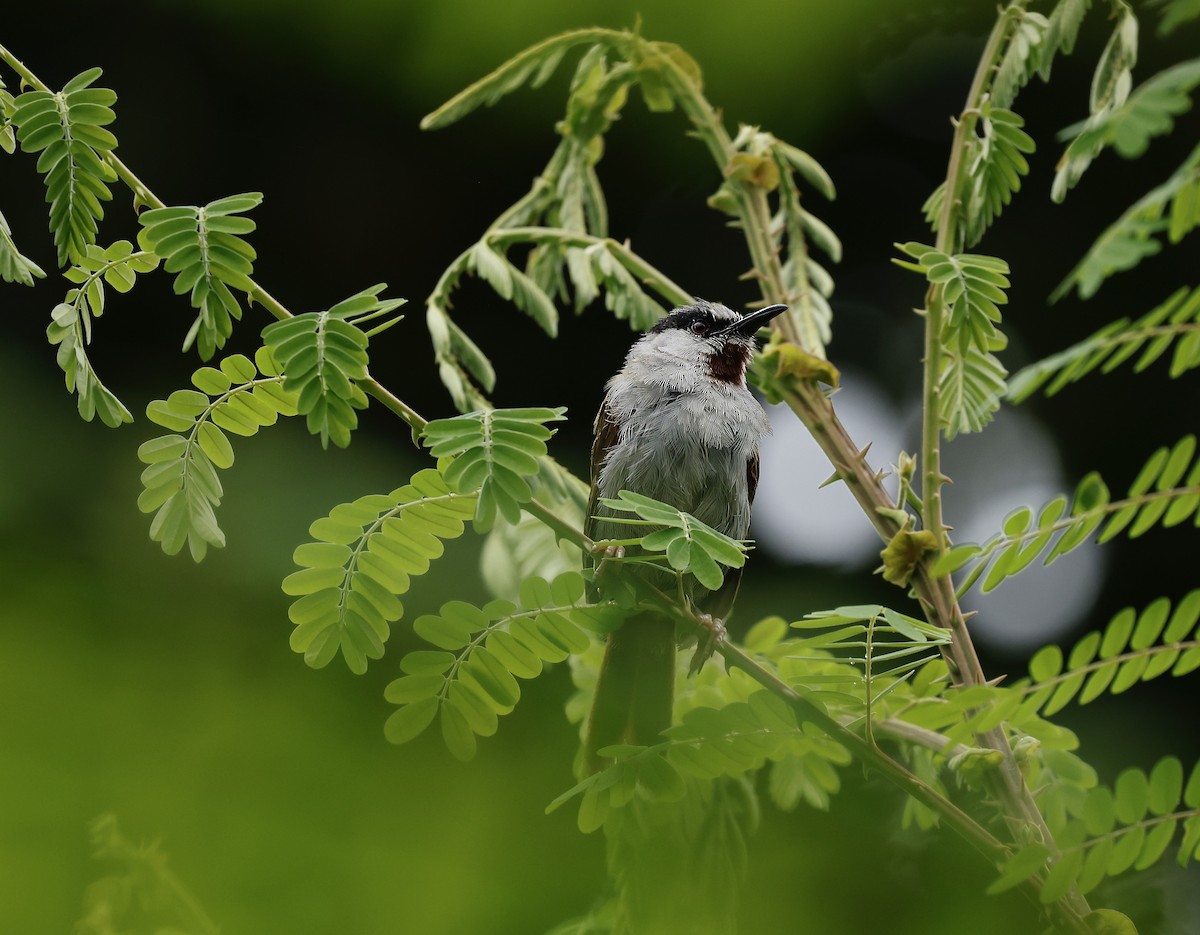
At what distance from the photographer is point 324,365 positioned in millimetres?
1723

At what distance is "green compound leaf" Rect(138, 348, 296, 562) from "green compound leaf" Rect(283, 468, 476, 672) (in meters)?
0.17

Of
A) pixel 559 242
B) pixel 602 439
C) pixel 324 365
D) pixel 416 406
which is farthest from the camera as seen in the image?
pixel 416 406

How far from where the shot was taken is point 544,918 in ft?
6.97

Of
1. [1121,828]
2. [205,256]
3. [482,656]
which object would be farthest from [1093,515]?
[205,256]

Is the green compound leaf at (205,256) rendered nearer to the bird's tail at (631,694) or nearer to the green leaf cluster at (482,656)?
the green leaf cluster at (482,656)

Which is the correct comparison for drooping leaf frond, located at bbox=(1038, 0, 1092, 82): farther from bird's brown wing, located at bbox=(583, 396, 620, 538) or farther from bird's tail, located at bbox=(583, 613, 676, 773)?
bird's brown wing, located at bbox=(583, 396, 620, 538)

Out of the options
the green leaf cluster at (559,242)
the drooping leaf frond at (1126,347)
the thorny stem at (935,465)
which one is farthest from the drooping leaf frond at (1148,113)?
the green leaf cluster at (559,242)

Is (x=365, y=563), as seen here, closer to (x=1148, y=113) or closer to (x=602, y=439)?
(x=1148, y=113)

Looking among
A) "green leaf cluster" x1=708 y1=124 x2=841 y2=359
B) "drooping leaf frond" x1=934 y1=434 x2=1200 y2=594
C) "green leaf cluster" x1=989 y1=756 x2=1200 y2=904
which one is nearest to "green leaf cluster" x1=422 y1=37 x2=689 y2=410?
"green leaf cluster" x1=708 y1=124 x2=841 y2=359

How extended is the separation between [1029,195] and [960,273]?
461 centimetres

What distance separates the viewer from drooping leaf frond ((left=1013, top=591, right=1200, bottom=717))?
147 centimetres

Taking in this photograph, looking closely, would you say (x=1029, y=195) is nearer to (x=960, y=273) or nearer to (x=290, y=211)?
(x=290, y=211)

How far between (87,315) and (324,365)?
409 mm

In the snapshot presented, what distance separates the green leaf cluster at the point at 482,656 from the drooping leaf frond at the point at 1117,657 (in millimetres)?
728
